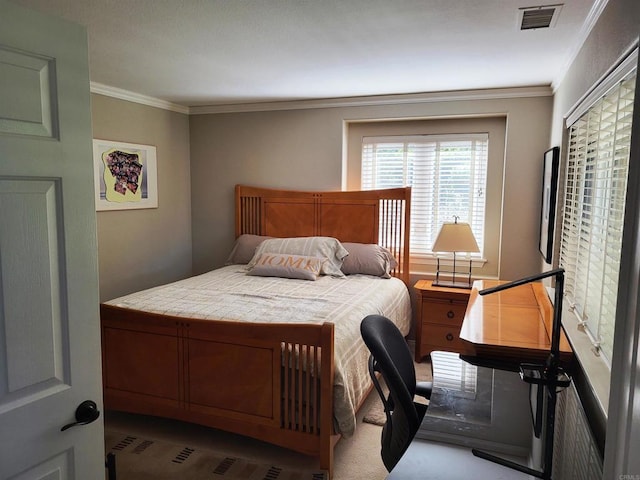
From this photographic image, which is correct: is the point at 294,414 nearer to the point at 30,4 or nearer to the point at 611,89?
the point at 611,89

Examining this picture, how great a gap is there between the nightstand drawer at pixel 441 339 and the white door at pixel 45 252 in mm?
3075

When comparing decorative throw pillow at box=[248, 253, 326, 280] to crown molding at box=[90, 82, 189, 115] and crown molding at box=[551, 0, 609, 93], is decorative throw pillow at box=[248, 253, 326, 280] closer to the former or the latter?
crown molding at box=[90, 82, 189, 115]

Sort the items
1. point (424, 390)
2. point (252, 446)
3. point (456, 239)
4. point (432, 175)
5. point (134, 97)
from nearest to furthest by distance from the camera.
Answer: point (424, 390)
point (252, 446)
point (456, 239)
point (134, 97)
point (432, 175)

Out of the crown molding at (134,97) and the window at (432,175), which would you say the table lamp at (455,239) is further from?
the crown molding at (134,97)

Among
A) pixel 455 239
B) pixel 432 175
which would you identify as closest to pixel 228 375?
pixel 455 239

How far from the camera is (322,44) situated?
2756 mm

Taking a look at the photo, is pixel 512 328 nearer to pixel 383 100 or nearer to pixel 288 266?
pixel 288 266

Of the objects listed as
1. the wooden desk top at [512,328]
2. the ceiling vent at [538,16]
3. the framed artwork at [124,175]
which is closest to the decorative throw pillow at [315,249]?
the framed artwork at [124,175]

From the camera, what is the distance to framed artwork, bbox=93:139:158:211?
13.0 feet

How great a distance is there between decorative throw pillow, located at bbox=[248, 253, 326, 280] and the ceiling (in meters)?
1.45

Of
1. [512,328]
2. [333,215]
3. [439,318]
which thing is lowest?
[439,318]

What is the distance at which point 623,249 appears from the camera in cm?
112

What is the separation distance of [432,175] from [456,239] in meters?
0.78

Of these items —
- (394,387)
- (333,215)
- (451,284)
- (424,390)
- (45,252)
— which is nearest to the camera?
(45,252)
